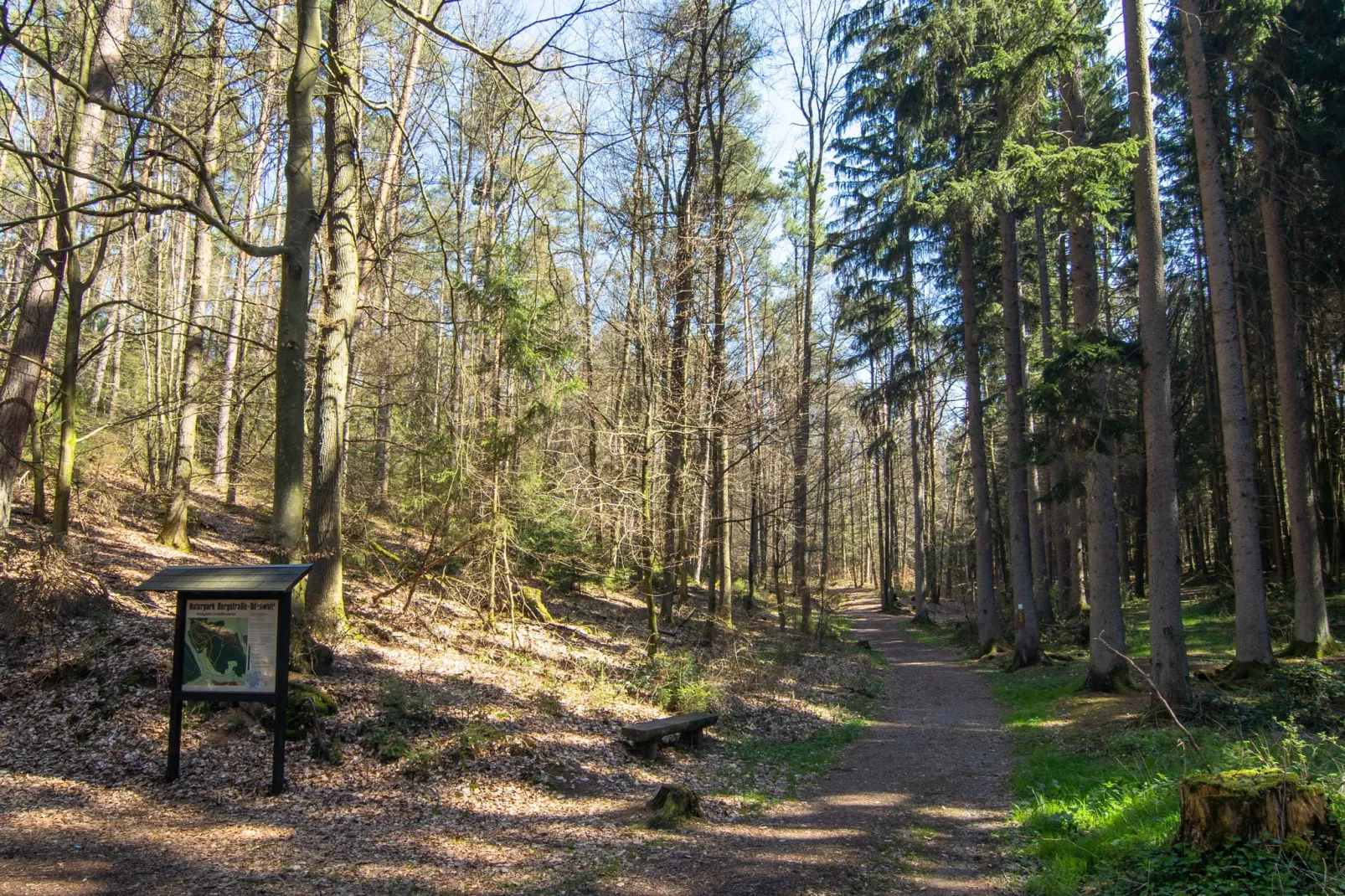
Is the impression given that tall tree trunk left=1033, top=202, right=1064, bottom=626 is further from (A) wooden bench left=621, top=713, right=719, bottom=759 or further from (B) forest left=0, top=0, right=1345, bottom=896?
(A) wooden bench left=621, top=713, right=719, bottom=759

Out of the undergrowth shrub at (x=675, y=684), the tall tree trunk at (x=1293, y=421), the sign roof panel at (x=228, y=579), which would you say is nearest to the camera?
the sign roof panel at (x=228, y=579)

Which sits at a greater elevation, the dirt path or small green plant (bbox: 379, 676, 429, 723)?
small green plant (bbox: 379, 676, 429, 723)

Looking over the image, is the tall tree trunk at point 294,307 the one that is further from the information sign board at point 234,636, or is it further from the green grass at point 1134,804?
the green grass at point 1134,804

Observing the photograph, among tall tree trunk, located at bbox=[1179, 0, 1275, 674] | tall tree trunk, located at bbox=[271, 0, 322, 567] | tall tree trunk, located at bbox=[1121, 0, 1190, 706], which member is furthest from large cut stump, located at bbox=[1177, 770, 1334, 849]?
tall tree trunk, located at bbox=[1179, 0, 1275, 674]

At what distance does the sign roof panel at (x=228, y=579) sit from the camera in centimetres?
613

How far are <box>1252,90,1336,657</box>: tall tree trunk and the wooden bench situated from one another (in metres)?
10.2

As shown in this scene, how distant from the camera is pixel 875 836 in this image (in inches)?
260

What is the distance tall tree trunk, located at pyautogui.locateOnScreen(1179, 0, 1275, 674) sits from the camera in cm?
1109

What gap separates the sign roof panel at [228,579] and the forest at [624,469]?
41.8 inches

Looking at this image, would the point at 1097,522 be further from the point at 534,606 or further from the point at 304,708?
the point at 304,708

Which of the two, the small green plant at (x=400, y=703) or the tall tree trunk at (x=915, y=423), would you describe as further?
the tall tree trunk at (x=915, y=423)

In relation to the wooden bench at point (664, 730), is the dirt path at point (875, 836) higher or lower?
lower

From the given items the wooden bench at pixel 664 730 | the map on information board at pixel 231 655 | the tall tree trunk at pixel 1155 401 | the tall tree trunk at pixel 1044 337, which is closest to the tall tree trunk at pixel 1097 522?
the tall tree trunk at pixel 1155 401

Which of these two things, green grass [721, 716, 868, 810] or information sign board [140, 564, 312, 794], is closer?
information sign board [140, 564, 312, 794]
